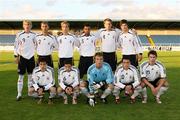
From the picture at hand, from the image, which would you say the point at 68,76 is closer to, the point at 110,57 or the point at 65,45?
the point at 65,45

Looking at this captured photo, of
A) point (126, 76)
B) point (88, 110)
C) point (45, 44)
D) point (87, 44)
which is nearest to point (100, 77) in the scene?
point (126, 76)

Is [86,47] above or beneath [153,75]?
above

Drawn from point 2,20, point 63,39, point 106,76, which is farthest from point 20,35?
point 2,20

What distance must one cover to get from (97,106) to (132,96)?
2.67ft

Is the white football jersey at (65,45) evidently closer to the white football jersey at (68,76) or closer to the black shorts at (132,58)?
the white football jersey at (68,76)

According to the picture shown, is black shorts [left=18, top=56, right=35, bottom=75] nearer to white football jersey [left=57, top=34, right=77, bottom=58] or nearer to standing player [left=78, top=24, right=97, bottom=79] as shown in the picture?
white football jersey [left=57, top=34, right=77, bottom=58]

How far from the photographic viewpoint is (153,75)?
7.93 meters

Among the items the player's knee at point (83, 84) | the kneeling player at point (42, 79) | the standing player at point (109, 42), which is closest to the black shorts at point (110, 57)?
the standing player at point (109, 42)

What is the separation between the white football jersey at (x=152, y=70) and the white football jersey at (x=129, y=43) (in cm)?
67

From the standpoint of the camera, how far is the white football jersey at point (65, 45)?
8.35 metres

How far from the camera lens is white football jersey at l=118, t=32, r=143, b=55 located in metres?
8.52

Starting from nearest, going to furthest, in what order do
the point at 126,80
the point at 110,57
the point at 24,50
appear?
the point at 126,80 → the point at 24,50 → the point at 110,57

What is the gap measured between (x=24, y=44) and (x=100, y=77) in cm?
190

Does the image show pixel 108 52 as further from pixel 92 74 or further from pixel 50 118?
pixel 50 118
